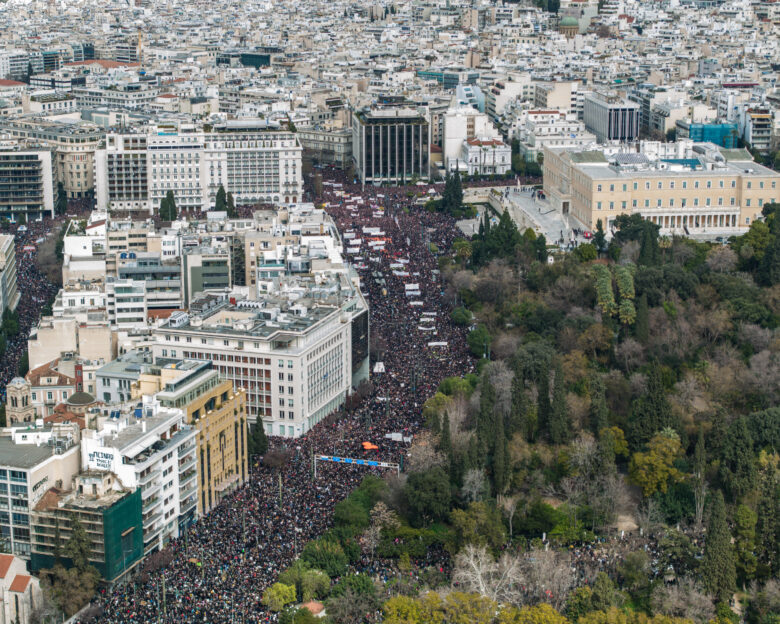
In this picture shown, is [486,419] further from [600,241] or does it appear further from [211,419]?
[600,241]

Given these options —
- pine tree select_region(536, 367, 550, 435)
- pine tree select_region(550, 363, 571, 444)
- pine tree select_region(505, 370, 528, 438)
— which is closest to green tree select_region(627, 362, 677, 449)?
pine tree select_region(550, 363, 571, 444)

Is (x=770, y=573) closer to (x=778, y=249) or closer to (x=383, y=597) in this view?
(x=383, y=597)

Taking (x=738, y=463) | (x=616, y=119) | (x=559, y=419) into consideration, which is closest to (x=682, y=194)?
(x=559, y=419)

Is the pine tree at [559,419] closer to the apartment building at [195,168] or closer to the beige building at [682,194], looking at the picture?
the beige building at [682,194]

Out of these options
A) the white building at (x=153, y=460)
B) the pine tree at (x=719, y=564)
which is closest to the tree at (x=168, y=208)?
the white building at (x=153, y=460)

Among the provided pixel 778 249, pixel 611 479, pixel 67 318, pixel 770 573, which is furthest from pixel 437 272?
pixel 770 573

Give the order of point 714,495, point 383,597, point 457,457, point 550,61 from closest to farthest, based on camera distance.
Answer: point 383,597 → point 714,495 → point 457,457 → point 550,61
